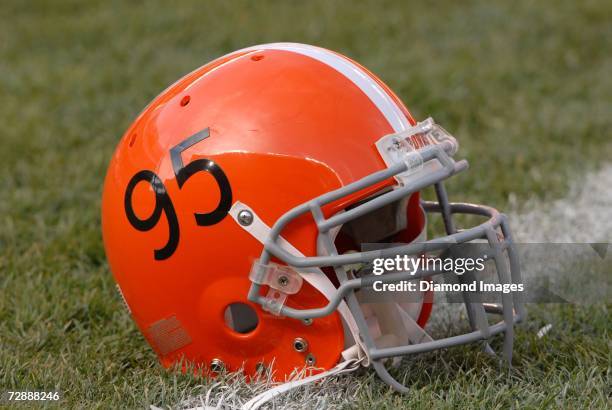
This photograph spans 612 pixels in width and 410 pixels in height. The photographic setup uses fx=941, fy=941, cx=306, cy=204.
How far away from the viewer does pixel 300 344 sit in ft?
7.66

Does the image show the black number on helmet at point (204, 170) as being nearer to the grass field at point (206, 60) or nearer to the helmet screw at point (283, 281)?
the helmet screw at point (283, 281)

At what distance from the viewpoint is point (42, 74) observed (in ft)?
17.5

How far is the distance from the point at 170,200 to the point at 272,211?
0.26 meters

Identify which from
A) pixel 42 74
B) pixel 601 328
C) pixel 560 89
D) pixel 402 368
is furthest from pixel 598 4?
pixel 402 368

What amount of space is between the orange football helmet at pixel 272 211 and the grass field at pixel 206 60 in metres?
0.17

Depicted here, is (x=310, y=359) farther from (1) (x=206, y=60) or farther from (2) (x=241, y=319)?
(1) (x=206, y=60)

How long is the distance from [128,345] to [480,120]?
8.52 feet

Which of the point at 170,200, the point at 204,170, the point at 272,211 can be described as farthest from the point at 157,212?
the point at 272,211

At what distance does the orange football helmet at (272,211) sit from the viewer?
2223mm

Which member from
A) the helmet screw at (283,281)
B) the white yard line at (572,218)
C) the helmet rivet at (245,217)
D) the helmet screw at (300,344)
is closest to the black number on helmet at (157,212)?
the helmet rivet at (245,217)

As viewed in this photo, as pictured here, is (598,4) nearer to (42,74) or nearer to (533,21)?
(533,21)

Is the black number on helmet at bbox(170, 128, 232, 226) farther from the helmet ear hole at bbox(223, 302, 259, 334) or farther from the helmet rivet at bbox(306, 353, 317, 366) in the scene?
the helmet rivet at bbox(306, 353, 317, 366)

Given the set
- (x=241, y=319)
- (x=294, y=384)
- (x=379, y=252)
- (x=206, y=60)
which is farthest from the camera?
(x=206, y=60)

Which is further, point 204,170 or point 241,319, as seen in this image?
point 241,319
